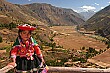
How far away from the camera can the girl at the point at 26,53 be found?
507 centimetres

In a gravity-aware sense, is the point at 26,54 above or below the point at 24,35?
below

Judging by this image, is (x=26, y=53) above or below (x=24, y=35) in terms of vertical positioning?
below

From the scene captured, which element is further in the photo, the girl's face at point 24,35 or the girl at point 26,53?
the girl's face at point 24,35

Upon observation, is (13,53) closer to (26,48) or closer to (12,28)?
(26,48)

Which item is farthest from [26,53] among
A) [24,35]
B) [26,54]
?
[24,35]

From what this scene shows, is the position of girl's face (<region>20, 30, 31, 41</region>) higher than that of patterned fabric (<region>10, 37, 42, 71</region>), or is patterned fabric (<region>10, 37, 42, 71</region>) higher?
girl's face (<region>20, 30, 31, 41</region>)

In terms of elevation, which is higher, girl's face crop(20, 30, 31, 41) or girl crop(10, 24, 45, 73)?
girl's face crop(20, 30, 31, 41)

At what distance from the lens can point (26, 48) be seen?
524 cm

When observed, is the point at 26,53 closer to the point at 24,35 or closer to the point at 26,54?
the point at 26,54

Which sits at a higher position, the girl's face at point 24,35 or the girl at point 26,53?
the girl's face at point 24,35

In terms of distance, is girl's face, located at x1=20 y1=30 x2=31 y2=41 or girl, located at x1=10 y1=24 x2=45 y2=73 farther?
girl's face, located at x1=20 y1=30 x2=31 y2=41

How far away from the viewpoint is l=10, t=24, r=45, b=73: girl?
5066 millimetres

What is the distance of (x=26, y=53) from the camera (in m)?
5.19

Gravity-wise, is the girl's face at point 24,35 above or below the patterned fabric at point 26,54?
above
